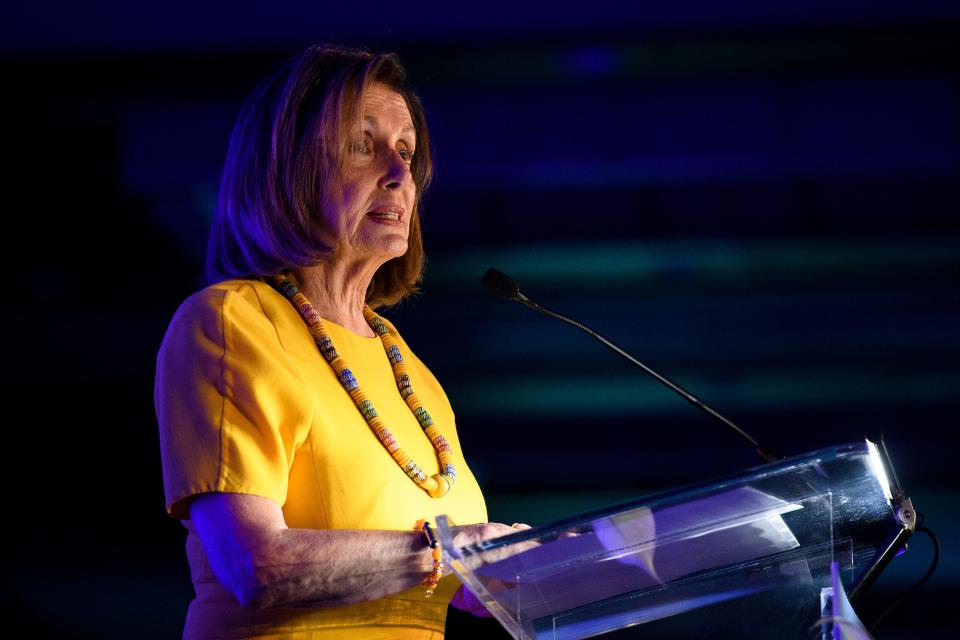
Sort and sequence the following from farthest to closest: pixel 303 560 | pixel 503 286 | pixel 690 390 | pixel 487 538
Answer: pixel 690 390 → pixel 503 286 → pixel 303 560 → pixel 487 538

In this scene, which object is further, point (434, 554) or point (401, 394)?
point (401, 394)

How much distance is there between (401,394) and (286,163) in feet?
1.37

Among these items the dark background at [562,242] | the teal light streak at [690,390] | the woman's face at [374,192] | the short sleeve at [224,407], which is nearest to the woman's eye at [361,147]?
the woman's face at [374,192]

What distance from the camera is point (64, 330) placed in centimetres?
278

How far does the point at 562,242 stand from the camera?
2895mm

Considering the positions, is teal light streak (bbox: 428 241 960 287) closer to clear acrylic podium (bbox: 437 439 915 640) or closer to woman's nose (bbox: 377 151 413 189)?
woman's nose (bbox: 377 151 413 189)

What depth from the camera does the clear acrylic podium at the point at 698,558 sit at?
104 centimetres

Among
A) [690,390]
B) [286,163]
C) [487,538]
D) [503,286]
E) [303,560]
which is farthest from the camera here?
[690,390]

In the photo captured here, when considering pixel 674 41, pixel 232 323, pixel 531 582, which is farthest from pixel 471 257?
pixel 531 582

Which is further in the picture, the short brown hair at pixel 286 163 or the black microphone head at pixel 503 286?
the black microphone head at pixel 503 286

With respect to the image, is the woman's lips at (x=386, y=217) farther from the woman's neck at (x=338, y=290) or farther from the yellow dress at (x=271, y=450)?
the yellow dress at (x=271, y=450)

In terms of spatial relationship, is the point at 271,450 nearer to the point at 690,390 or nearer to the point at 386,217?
the point at 386,217

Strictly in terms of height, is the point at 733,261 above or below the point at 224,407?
above

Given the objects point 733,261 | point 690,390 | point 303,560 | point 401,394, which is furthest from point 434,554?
point 733,261
